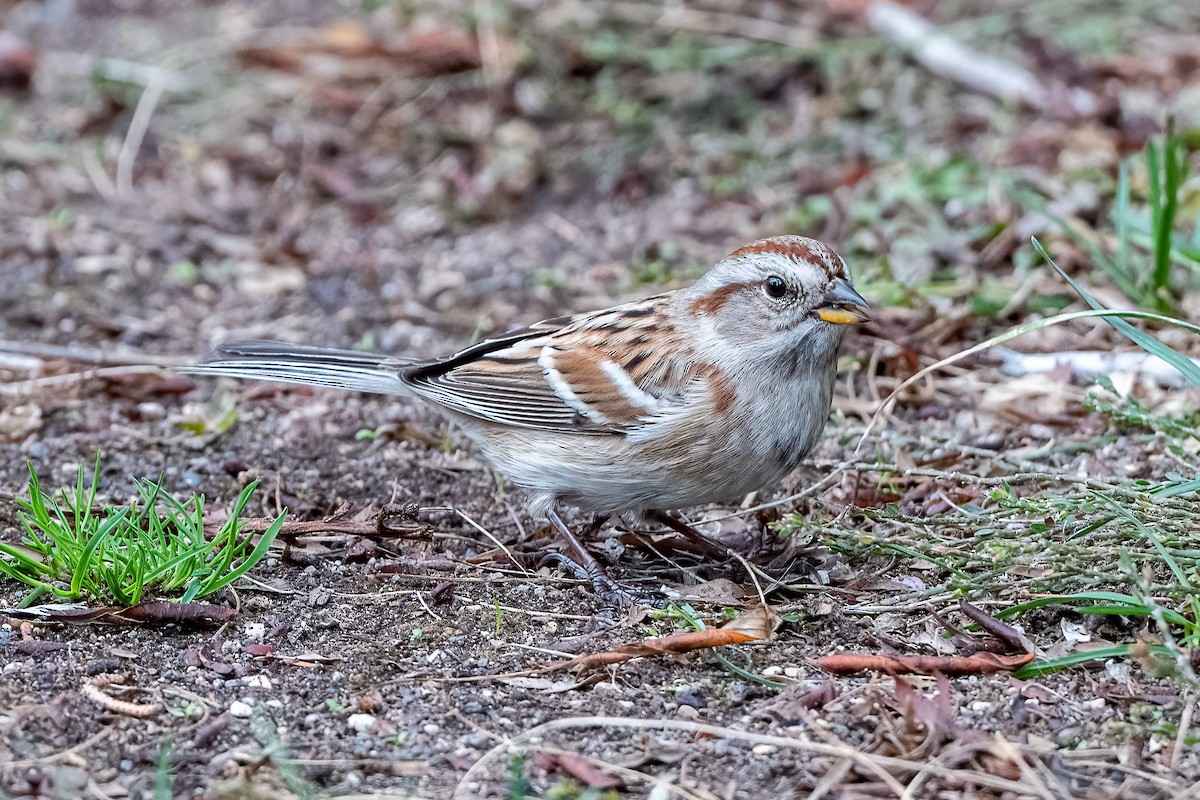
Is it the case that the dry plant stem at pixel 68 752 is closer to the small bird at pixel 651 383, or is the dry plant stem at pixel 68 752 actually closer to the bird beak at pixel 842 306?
the small bird at pixel 651 383

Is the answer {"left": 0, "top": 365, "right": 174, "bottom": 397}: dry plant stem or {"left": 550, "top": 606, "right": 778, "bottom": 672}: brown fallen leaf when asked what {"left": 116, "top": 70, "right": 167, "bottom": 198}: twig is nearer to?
{"left": 0, "top": 365, "right": 174, "bottom": 397}: dry plant stem

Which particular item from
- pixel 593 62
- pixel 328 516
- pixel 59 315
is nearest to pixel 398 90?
pixel 593 62

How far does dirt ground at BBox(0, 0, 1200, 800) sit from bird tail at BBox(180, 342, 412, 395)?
38cm

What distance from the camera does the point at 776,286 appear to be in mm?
4324

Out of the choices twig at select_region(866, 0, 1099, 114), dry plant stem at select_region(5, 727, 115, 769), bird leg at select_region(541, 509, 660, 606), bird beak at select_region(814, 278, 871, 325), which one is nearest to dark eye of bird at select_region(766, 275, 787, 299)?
bird beak at select_region(814, 278, 871, 325)

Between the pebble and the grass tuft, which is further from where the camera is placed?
the grass tuft

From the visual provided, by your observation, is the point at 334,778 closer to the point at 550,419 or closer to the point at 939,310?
the point at 550,419

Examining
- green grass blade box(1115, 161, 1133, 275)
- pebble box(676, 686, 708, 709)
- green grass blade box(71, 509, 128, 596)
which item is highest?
green grass blade box(1115, 161, 1133, 275)

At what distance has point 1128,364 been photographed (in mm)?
5293

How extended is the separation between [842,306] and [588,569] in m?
1.13

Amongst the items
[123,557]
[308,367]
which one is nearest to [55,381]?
[308,367]

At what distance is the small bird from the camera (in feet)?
13.7

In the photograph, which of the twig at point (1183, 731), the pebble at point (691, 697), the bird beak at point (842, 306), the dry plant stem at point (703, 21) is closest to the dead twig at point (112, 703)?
the pebble at point (691, 697)

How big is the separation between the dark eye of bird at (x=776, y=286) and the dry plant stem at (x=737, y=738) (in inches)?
60.4
